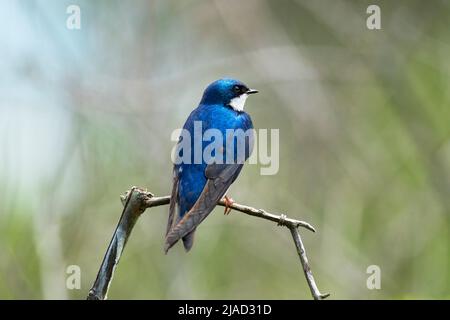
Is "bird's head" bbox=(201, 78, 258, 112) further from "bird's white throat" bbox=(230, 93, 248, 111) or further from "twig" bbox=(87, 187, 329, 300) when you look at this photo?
"twig" bbox=(87, 187, 329, 300)

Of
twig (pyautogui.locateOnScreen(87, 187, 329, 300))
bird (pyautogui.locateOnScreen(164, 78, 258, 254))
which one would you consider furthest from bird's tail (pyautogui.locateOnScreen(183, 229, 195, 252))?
twig (pyautogui.locateOnScreen(87, 187, 329, 300))

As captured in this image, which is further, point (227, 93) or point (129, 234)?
point (227, 93)

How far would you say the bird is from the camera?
3754 millimetres

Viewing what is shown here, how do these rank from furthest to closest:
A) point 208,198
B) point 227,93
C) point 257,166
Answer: point 257,166 < point 227,93 < point 208,198

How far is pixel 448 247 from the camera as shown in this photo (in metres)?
6.73

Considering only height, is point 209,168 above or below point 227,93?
below

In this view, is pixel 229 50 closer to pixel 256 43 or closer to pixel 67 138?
pixel 256 43

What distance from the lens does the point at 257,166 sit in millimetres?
7246

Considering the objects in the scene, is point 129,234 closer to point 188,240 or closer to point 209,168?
point 188,240

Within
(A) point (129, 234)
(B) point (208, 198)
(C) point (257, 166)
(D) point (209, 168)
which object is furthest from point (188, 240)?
(C) point (257, 166)

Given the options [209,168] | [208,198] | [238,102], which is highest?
[238,102]

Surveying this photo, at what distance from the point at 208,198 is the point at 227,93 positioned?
3.62 feet
